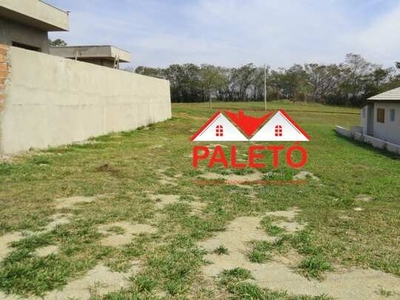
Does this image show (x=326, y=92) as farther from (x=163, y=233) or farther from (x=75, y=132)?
(x=163, y=233)

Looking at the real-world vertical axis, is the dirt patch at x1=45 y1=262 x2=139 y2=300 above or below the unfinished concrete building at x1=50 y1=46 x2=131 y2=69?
below

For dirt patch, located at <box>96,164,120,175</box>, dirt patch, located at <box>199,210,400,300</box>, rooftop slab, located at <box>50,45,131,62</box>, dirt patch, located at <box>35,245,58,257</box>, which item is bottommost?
dirt patch, located at <box>199,210,400,300</box>

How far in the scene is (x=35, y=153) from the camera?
26.4ft

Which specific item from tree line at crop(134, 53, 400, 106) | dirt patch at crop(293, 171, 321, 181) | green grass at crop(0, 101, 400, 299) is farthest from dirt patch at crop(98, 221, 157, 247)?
tree line at crop(134, 53, 400, 106)

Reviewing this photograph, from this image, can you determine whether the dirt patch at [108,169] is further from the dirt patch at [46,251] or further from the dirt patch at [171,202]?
the dirt patch at [46,251]

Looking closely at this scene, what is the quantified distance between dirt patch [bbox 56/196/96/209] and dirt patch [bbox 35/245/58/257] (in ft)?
4.22

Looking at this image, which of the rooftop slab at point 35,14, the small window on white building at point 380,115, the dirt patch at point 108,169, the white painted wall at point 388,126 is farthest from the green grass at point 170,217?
the small window on white building at point 380,115

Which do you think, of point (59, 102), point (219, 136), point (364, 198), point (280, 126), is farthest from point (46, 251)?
point (219, 136)

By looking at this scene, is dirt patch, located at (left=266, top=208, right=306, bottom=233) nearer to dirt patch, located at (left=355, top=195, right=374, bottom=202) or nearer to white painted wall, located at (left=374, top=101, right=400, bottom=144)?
dirt patch, located at (left=355, top=195, right=374, bottom=202)

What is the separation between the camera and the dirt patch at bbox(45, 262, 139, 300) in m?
2.48

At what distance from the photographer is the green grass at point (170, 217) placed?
9.09 ft

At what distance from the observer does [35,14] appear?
11.9m

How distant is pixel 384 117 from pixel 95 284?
615 inches

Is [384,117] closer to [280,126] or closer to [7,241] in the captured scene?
[280,126]
